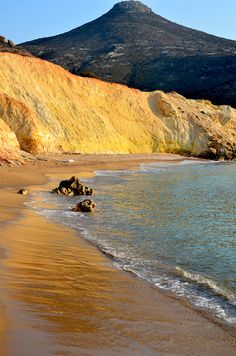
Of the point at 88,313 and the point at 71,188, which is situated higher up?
the point at 71,188

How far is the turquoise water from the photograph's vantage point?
697cm

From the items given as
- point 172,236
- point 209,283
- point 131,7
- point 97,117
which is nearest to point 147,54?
point 131,7

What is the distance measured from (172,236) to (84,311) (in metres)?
5.40

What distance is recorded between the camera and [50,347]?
4039mm

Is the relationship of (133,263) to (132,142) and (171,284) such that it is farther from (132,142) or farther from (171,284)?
(132,142)

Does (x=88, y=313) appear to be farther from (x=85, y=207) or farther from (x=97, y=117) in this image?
(x=97, y=117)

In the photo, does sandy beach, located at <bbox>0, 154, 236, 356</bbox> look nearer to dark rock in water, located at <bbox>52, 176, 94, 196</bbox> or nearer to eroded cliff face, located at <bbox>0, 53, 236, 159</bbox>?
dark rock in water, located at <bbox>52, 176, 94, 196</bbox>

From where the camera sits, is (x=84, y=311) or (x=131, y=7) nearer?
(x=84, y=311)

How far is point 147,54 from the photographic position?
122 meters

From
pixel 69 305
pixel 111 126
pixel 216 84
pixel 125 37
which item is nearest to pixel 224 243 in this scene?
pixel 69 305

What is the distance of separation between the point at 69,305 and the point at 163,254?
3681 millimetres

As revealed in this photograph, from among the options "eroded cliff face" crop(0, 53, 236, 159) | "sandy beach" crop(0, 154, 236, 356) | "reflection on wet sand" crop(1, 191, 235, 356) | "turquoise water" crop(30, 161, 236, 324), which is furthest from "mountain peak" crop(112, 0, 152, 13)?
"reflection on wet sand" crop(1, 191, 235, 356)

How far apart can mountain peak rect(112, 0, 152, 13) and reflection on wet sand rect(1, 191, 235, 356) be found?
170 m

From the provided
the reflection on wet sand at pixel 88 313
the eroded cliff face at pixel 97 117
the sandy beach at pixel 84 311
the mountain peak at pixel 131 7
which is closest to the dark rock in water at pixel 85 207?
the sandy beach at pixel 84 311
